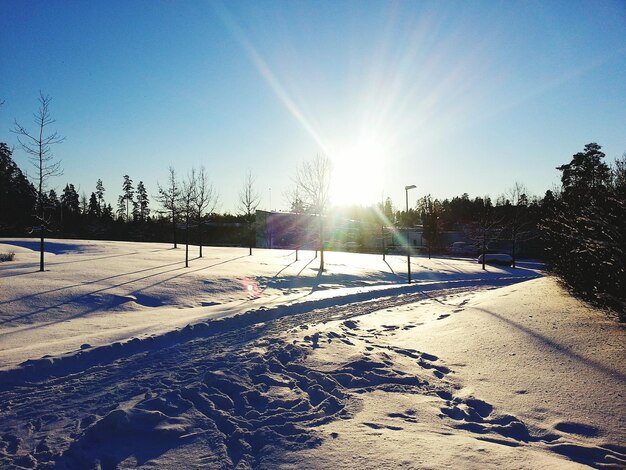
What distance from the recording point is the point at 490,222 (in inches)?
1346

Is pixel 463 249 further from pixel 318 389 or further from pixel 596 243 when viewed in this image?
pixel 318 389

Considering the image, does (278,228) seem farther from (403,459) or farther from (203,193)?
(403,459)

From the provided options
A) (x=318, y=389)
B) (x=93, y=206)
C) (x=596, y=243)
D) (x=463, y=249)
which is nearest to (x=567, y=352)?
(x=596, y=243)

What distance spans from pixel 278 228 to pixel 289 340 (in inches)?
1724

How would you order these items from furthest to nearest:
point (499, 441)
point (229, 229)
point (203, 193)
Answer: point (229, 229) < point (203, 193) < point (499, 441)

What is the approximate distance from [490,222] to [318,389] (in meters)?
33.6

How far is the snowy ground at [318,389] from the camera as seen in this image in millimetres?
3346

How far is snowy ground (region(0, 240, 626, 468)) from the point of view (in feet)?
11.0

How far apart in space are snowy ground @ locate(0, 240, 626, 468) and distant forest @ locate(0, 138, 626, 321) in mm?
1067

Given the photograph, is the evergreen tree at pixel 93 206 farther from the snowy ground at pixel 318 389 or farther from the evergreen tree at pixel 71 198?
the snowy ground at pixel 318 389

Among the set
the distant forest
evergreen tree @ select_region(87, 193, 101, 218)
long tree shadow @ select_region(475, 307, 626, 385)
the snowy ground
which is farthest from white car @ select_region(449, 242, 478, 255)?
evergreen tree @ select_region(87, 193, 101, 218)

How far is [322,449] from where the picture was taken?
3375mm

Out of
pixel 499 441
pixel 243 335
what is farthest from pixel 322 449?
pixel 243 335

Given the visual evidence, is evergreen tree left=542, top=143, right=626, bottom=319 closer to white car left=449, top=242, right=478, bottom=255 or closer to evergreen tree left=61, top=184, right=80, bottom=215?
white car left=449, top=242, right=478, bottom=255
